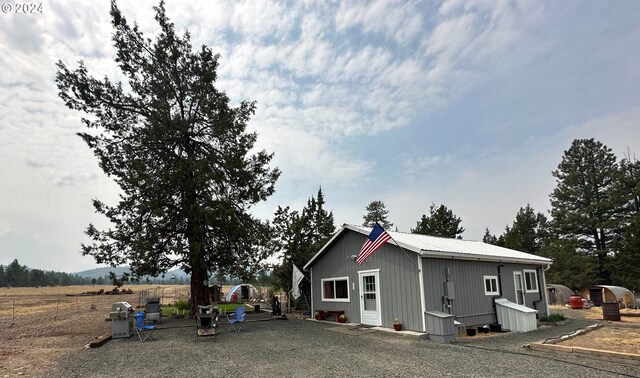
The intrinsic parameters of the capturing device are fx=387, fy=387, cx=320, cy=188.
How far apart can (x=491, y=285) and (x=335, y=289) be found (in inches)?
252

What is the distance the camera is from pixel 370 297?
49.3ft

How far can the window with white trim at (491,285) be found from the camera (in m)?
15.3

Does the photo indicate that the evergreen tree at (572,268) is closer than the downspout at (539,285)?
No

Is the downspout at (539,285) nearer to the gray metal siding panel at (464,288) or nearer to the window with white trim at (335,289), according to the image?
the gray metal siding panel at (464,288)

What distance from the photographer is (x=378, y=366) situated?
816cm

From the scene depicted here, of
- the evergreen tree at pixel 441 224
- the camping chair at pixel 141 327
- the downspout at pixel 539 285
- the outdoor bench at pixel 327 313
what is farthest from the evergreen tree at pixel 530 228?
the camping chair at pixel 141 327

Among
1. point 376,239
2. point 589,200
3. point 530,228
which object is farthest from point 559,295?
point 376,239

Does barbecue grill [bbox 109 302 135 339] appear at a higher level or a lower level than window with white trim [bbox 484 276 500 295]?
lower

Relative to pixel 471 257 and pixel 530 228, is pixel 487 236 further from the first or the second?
pixel 471 257

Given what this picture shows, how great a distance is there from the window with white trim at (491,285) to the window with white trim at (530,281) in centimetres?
288

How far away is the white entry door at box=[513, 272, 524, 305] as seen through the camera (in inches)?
673

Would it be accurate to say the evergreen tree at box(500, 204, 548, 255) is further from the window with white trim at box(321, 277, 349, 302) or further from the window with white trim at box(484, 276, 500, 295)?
the window with white trim at box(321, 277, 349, 302)

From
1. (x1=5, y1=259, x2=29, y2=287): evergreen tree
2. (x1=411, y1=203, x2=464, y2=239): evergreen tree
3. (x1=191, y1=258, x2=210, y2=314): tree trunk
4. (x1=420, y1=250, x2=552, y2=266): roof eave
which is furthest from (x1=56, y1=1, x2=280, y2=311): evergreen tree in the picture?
(x1=5, y1=259, x2=29, y2=287): evergreen tree

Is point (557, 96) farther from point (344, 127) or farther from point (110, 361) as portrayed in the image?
point (110, 361)
